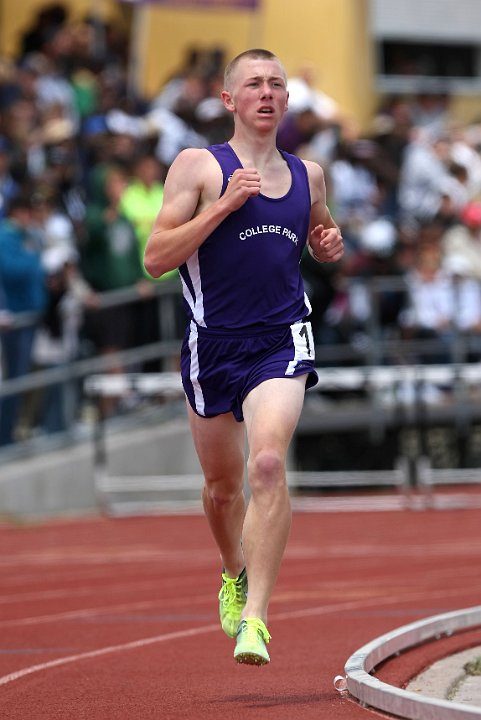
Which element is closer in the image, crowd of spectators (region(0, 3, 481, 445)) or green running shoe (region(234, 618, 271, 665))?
green running shoe (region(234, 618, 271, 665))

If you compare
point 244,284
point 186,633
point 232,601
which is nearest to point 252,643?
point 232,601

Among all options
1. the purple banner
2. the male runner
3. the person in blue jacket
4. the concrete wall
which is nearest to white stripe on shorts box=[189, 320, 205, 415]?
the male runner

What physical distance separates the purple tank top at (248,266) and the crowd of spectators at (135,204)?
9056mm

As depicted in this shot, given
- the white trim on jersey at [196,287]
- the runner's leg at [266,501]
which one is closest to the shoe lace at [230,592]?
the runner's leg at [266,501]

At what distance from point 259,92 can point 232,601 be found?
2.13 m

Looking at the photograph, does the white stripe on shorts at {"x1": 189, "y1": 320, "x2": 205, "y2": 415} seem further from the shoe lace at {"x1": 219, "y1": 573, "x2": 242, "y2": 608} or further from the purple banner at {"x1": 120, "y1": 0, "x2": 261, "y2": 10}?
the purple banner at {"x1": 120, "y1": 0, "x2": 261, "y2": 10}

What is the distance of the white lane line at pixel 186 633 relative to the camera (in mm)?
8156

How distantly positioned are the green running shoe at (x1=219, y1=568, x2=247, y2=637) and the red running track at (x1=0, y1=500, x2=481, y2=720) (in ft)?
0.77

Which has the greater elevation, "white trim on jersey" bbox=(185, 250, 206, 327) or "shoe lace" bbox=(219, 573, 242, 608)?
"white trim on jersey" bbox=(185, 250, 206, 327)

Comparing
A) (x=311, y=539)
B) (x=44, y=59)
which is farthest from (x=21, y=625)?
(x=44, y=59)

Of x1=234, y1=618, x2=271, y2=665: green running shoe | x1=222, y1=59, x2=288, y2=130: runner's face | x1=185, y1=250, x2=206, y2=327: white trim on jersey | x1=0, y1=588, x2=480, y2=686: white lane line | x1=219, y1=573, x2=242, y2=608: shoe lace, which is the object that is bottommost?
x1=0, y1=588, x2=480, y2=686: white lane line

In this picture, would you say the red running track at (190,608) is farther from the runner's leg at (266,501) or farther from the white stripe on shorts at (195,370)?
the white stripe on shorts at (195,370)

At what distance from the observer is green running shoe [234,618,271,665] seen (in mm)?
6809

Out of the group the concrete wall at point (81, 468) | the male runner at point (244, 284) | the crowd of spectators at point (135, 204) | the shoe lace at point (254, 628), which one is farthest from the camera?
the concrete wall at point (81, 468)
